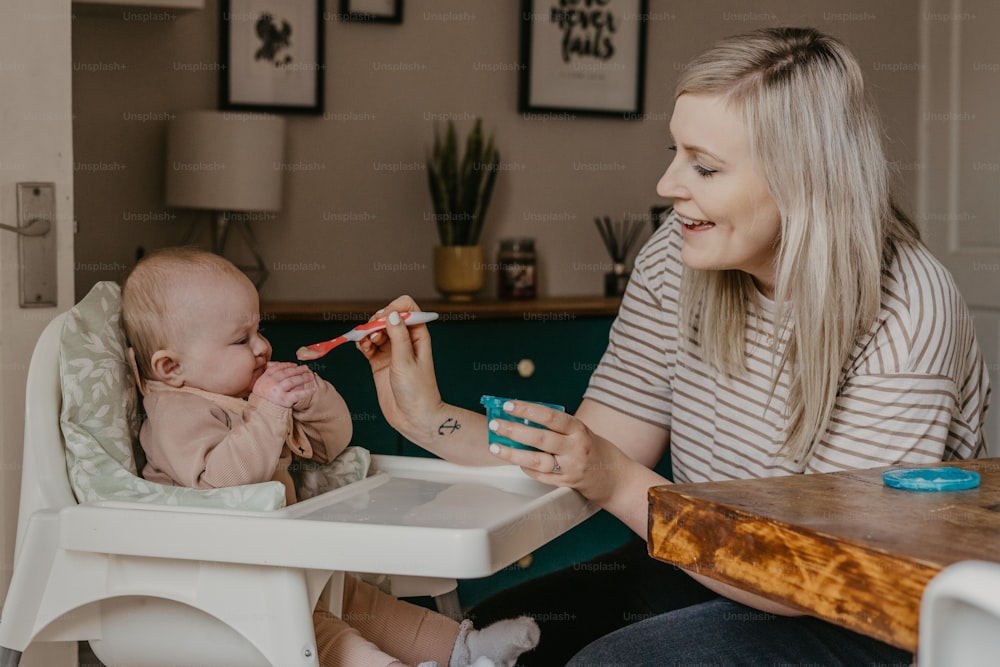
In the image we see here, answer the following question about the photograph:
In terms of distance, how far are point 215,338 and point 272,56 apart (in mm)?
1608

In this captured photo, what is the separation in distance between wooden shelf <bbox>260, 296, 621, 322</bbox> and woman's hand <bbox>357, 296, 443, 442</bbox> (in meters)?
0.96

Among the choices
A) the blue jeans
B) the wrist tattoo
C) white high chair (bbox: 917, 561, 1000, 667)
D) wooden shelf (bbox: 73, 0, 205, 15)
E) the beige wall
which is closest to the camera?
white high chair (bbox: 917, 561, 1000, 667)

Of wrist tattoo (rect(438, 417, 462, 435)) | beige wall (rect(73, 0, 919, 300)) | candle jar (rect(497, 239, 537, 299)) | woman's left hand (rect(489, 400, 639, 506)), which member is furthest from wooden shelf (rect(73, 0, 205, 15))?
woman's left hand (rect(489, 400, 639, 506))

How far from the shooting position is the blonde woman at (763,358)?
4.37ft

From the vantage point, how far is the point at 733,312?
5.21ft

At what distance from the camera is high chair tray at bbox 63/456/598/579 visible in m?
1.17

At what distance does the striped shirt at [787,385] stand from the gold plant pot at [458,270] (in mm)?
1292

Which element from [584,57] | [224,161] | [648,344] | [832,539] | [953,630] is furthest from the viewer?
[584,57]

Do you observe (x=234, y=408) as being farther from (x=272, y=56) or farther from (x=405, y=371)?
(x=272, y=56)

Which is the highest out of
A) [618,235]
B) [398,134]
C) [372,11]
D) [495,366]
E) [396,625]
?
[372,11]

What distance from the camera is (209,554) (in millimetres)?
1213

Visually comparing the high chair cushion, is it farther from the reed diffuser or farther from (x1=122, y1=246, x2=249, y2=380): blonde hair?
the reed diffuser

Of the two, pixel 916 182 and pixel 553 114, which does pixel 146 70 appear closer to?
pixel 553 114

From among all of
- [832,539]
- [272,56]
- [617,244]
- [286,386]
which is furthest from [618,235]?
[832,539]
